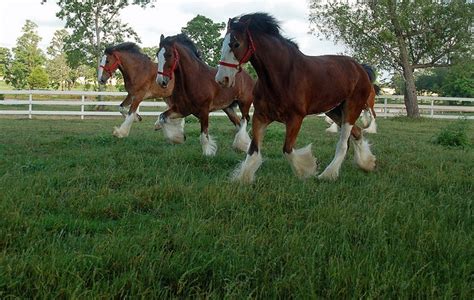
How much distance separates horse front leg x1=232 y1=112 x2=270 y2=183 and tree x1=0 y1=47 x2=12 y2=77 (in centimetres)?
4978

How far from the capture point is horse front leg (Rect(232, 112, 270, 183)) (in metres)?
5.56

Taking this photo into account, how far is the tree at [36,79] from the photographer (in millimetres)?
47591

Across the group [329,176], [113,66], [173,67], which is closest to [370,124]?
[113,66]

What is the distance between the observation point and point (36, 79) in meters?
47.7

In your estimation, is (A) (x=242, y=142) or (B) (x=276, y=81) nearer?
(B) (x=276, y=81)

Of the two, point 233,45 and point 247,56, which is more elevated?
point 233,45

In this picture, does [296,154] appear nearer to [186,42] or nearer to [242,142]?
[242,142]

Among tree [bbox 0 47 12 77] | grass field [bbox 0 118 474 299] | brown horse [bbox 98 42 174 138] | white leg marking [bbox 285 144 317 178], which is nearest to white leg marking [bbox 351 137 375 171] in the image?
grass field [bbox 0 118 474 299]

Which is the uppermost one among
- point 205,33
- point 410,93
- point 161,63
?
point 205,33

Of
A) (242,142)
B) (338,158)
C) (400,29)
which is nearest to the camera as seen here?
(338,158)

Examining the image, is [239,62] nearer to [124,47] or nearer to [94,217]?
[94,217]

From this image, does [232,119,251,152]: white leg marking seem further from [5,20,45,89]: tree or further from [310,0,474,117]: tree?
[5,20,45,89]: tree

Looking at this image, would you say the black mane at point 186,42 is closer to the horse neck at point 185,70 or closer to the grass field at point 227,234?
the horse neck at point 185,70

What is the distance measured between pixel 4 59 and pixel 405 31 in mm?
42073
